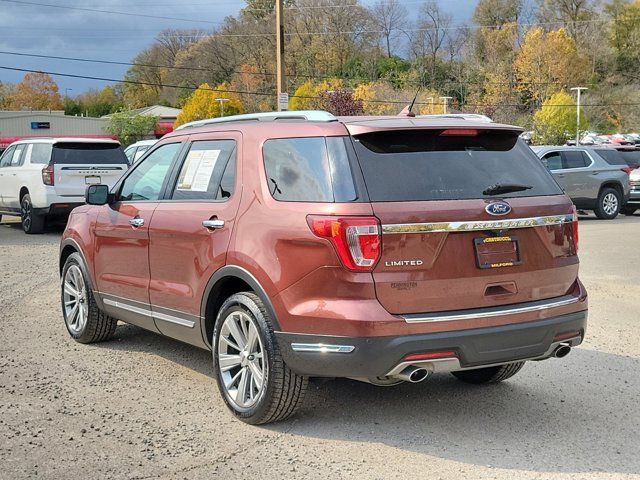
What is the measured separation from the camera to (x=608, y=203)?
20891 millimetres

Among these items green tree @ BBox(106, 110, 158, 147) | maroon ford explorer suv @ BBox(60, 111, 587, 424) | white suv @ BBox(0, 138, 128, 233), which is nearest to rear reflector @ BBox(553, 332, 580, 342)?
maroon ford explorer suv @ BBox(60, 111, 587, 424)

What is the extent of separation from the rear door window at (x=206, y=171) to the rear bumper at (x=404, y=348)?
1253 mm

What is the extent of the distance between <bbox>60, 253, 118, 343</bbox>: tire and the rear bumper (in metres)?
2.80

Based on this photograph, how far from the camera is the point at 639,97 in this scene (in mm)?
80875

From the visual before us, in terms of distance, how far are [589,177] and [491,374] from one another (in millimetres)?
16223

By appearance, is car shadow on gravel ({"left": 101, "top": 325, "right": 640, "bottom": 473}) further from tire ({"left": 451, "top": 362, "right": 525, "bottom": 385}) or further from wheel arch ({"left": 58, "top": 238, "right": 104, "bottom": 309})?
wheel arch ({"left": 58, "top": 238, "right": 104, "bottom": 309})

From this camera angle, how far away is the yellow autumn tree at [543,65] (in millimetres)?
75875

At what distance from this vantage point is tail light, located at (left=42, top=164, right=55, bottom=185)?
605 inches

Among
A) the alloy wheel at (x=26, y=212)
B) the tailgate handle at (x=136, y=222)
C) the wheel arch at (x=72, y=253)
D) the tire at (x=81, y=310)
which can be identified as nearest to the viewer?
the tailgate handle at (x=136, y=222)

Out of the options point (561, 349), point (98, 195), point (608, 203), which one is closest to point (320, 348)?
point (561, 349)

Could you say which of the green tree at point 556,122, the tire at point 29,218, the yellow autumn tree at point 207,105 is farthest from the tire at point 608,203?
the yellow autumn tree at point 207,105

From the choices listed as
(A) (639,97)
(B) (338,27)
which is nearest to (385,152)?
(A) (639,97)

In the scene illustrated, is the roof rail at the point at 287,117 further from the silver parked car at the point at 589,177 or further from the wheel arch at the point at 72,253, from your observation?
the silver parked car at the point at 589,177

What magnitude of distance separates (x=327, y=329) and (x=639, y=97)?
8492 centimetres
